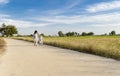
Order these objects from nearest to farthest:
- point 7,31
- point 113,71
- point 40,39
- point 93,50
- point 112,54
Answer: point 113,71 < point 112,54 < point 93,50 < point 40,39 < point 7,31

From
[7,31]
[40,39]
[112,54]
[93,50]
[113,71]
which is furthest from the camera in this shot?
[7,31]

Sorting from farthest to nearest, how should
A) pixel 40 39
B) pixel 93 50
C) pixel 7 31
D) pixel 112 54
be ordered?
pixel 7 31, pixel 40 39, pixel 93 50, pixel 112 54

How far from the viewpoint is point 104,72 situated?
10469 mm

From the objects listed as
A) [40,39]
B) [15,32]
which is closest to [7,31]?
[15,32]

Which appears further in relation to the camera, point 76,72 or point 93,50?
point 93,50

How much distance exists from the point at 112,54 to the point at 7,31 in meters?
161

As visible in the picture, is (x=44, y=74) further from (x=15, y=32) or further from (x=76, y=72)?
(x=15, y=32)

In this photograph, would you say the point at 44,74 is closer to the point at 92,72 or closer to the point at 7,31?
the point at 92,72

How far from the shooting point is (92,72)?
10508 millimetres

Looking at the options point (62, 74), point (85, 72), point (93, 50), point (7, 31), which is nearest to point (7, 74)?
point (62, 74)

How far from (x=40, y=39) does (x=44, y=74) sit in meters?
28.7

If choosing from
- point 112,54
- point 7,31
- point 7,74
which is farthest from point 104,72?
point 7,31

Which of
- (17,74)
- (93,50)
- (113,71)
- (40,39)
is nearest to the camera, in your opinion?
(17,74)

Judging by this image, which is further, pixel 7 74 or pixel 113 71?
pixel 113 71
